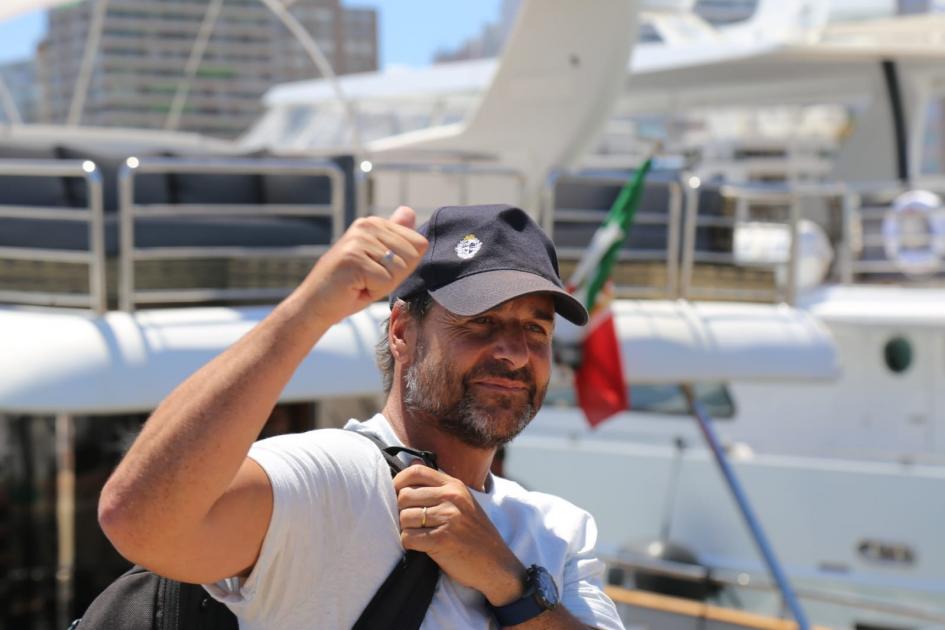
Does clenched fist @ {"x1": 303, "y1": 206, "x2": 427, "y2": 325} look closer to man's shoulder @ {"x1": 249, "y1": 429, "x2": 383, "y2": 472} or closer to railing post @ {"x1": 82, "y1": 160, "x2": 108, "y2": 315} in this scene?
man's shoulder @ {"x1": 249, "y1": 429, "x2": 383, "y2": 472}

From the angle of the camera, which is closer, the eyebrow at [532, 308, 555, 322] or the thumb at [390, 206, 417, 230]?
the thumb at [390, 206, 417, 230]

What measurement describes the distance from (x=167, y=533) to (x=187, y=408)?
144 mm

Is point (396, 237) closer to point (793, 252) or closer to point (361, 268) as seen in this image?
point (361, 268)

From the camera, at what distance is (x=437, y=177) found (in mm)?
7910

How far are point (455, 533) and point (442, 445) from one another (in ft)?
0.61

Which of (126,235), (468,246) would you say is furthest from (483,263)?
(126,235)

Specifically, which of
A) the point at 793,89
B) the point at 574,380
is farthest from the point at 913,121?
the point at 574,380

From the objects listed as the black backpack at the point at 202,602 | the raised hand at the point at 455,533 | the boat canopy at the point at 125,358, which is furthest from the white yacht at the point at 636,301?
the raised hand at the point at 455,533

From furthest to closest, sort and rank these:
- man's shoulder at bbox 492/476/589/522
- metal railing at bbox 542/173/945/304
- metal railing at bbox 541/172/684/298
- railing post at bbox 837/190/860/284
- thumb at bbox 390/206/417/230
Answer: railing post at bbox 837/190/860/284 < metal railing at bbox 542/173/945/304 < metal railing at bbox 541/172/684/298 < man's shoulder at bbox 492/476/589/522 < thumb at bbox 390/206/417/230

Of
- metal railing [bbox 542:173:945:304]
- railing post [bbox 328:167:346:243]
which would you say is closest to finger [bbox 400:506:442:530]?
railing post [bbox 328:167:346:243]

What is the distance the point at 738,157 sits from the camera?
18.4 m

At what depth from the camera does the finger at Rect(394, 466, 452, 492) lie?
1573 mm

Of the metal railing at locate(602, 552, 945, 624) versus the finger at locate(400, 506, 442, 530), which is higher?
the finger at locate(400, 506, 442, 530)

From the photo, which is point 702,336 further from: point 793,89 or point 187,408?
point 793,89
